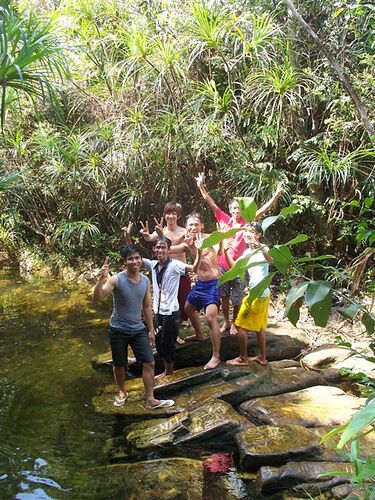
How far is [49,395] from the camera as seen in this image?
14.4 feet

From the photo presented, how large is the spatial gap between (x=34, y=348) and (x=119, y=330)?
2148 mm

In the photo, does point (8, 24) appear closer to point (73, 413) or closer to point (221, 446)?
point (73, 413)

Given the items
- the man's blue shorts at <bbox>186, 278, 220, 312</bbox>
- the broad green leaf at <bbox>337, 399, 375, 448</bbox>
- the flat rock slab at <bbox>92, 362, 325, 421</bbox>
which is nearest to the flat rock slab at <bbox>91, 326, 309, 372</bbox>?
the flat rock slab at <bbox>92, 362, 325, 421</bbox>

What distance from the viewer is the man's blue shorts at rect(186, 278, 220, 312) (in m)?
4.47

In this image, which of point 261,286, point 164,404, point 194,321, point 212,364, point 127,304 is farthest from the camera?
point 194,321

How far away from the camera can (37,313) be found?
23.0 ft

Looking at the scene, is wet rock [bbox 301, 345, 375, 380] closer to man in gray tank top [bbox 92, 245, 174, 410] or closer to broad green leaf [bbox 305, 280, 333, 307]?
man in gray tank top [bbox 92, 245, 174, 410]

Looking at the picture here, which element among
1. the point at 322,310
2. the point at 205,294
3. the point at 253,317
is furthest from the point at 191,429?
the point at 322,310

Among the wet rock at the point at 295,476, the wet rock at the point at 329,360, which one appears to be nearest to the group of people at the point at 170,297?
the wet rock at the point at 329,360

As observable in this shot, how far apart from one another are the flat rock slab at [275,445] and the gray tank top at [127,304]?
1266 millimetres

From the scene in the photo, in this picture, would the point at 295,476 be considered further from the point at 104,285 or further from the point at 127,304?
the point at 104,285

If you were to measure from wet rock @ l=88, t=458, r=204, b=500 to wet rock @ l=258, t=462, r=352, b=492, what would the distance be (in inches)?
16.6

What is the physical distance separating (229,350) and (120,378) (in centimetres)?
135

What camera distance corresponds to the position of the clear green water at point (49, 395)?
3.17 m
